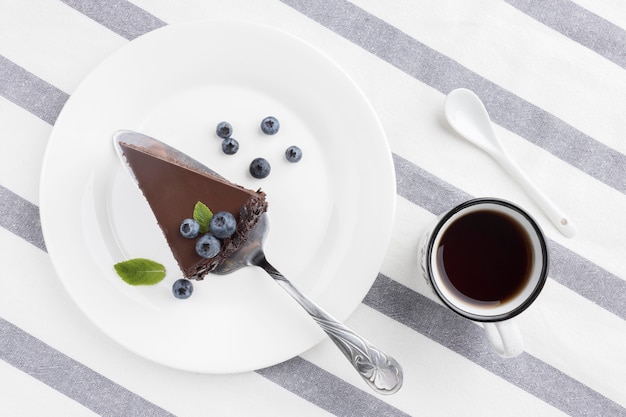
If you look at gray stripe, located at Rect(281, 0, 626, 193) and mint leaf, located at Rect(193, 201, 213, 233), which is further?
gray stripe, located at Rect(281, 0, 626, 193)

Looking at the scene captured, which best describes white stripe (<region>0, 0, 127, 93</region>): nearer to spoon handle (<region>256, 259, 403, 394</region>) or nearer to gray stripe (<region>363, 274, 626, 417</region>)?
spoon handle (<region>256, 259, 403, 394</region>)

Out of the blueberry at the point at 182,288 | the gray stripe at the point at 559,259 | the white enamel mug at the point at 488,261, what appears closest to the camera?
the white enamel mug at the point at 488,261

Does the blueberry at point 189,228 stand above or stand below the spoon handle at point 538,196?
below

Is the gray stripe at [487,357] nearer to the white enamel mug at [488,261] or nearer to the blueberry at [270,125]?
the white enamel mug at [488,261]

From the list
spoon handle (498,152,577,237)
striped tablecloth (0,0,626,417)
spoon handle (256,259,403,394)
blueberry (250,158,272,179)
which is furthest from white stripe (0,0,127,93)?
spoon handle (498,152,577,237)

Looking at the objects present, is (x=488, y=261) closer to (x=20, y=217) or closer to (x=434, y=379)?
(x=434, y=379)

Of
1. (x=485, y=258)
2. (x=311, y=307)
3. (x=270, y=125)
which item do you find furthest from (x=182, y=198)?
(x=485, y=258)

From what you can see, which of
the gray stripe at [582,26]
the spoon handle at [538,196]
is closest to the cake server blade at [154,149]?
the spoon handle at [538,196]
